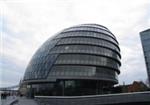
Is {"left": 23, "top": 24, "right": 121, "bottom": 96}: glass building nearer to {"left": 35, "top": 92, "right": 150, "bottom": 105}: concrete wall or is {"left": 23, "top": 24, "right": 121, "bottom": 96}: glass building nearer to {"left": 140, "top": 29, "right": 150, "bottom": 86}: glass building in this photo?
{"left": 140, "top": 29, "right": 150, "bottom": 86}: glass building

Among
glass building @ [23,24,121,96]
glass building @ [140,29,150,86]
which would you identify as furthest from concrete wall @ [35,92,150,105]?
glass building @ [140,29,150,86]

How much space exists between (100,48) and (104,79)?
7.51 metres

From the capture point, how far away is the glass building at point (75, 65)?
150ft

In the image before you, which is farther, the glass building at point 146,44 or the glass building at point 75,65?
the glass building at point 146,44

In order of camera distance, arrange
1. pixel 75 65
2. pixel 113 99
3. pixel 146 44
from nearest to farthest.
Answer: pixel 113 99 → pixel 75 65 → pixel 146 44

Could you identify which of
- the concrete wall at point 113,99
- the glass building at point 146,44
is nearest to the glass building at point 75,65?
the glass building at point 146,44

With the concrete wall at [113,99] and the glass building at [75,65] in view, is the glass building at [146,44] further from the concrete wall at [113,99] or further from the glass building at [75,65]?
the concrete wall at [113,99]

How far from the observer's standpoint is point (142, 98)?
101ft

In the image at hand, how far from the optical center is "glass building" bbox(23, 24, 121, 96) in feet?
150

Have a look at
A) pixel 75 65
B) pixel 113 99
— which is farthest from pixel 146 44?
pixel 113 99

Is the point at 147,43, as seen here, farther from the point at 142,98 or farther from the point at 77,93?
the point at 142,98

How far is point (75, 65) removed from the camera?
47.0 metres

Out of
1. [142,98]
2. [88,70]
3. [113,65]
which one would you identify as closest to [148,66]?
[113,65]

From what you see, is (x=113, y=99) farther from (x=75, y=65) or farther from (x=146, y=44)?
(x=146, y=44)
